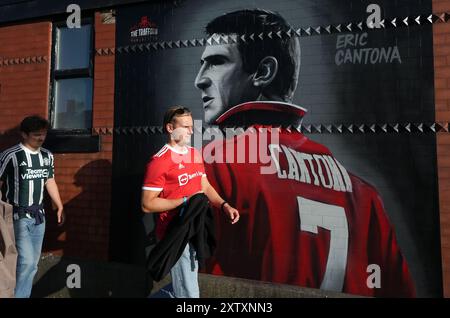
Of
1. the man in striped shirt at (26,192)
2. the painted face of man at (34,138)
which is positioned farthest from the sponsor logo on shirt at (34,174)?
the painted face of man at (34,138)

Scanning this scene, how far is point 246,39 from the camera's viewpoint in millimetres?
4699

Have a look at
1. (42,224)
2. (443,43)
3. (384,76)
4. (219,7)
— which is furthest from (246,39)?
(42,224)

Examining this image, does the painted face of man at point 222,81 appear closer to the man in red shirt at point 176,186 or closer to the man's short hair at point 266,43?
the man's short hair at point 266,43

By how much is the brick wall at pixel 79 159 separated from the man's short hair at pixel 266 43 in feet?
5.42

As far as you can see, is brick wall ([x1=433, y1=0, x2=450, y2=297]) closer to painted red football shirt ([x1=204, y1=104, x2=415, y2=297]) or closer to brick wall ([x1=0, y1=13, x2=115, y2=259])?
painted red football shirt ([x1=204, y1=104, x2=415, y2=297])

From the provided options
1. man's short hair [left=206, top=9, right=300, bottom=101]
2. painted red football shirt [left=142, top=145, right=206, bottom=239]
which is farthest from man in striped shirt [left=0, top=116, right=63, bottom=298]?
man's short hair [left=206, top=9, right=300, bottom=101]

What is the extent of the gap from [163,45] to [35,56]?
2.09 meters

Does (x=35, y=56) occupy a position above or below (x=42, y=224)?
above

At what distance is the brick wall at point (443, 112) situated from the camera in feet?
12.4

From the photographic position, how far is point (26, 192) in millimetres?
4387

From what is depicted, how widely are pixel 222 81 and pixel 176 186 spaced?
5.91 feet

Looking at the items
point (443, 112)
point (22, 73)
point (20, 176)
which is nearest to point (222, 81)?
point (443, 112)

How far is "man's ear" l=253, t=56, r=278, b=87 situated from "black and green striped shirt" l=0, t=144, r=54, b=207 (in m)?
2.72

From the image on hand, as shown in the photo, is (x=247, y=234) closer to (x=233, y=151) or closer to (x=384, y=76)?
(x=233, y=151)
